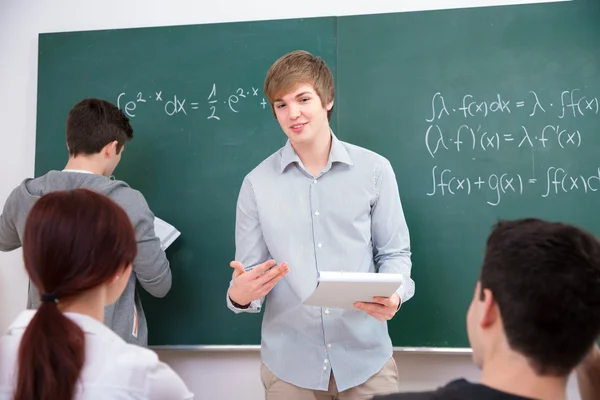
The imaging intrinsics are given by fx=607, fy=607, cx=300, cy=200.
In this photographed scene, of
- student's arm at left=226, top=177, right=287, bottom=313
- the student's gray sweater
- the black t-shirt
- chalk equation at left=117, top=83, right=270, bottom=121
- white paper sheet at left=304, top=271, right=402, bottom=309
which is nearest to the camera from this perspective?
the black t-shirt

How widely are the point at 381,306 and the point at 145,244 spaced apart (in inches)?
41.5

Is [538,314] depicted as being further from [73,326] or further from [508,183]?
[508,183]

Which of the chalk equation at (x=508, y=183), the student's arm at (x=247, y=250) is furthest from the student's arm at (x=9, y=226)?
the chalk equation at (x=508, y=183)

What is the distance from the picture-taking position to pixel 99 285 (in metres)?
1.36

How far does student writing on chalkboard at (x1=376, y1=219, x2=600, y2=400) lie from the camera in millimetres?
1135

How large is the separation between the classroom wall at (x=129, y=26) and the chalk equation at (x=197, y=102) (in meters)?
0.40

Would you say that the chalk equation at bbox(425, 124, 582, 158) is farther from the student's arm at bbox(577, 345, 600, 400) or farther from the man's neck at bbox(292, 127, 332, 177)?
the student's arm at bbox(577, 345, 600, 400)

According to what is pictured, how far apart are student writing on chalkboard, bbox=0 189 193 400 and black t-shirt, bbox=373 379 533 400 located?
0.52 meters

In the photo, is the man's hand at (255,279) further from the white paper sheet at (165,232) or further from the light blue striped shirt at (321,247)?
the white paper sheet at (165,232)

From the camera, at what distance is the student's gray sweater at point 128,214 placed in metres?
2.50

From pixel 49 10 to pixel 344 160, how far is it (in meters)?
2.01

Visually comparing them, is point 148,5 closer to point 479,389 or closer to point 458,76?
point 458,76

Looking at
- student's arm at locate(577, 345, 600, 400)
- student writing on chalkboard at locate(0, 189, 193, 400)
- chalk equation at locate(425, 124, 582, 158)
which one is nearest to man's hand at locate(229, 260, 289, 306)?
student writing on chalkboard at locate(0, 189, 193, 400)

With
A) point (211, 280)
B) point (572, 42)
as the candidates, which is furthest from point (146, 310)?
point (572, 42)
